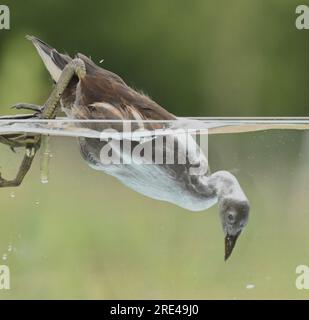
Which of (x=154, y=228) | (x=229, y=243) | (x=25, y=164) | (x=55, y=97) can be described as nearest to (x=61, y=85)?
(x=55, y=97)

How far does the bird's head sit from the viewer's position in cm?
187

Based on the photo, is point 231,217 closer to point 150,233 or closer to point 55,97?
point 150,233

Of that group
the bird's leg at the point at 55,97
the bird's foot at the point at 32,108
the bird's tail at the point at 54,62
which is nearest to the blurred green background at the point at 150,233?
the bird's leg at the point at 55,97

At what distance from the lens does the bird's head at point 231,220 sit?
1.87 m

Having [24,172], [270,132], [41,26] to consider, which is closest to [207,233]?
[270,132]

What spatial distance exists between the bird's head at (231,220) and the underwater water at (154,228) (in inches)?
0.6

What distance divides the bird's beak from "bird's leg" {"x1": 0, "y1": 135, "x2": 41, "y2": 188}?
1.48 feet

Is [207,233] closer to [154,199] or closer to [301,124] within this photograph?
[154,199]

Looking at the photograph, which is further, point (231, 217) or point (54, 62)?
point (54, 62)

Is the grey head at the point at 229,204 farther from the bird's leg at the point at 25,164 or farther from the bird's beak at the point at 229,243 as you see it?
the bird's leg at the point at 25,164

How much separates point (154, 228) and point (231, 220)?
0.16 meters

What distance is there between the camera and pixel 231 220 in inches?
73.5

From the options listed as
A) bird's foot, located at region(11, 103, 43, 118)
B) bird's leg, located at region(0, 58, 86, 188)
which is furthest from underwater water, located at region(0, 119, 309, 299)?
bird's foot, located at region(11, 103, 43, 118)

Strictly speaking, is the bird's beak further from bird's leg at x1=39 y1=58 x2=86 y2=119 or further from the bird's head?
bird's leg at x1=39 y1=58 x2=86 y2=119
